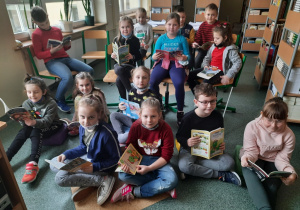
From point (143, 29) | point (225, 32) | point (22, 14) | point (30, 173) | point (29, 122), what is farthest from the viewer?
point (143, 29)

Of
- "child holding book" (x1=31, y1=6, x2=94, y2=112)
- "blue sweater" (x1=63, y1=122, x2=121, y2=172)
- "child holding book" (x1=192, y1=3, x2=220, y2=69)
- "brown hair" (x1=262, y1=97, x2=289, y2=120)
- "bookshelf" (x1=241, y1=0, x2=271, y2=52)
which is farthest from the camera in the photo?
"bookshelf" (x1=241, y1=0, x2=271, y2=52)

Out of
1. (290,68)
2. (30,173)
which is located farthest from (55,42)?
(290,68)

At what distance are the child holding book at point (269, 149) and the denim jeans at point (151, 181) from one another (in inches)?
21.4

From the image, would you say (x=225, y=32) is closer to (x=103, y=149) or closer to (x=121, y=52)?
(x=121, y=52)

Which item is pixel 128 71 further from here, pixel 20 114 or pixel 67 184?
pixel 67 184

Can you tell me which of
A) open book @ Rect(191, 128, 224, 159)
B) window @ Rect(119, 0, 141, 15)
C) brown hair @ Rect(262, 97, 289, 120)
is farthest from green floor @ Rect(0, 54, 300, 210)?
window @ Rect(119, 0, 141, 15)

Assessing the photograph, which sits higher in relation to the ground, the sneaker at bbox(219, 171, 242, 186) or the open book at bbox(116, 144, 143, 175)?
the open book at bbox(116, 144, 143, 175)

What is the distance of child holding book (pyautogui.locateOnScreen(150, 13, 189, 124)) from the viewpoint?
2.41m

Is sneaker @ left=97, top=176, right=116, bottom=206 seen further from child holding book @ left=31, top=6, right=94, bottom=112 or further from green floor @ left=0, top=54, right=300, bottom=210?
child holding book @ left=31, top=6, right=94, bottom=112

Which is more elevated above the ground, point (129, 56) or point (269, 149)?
point (129, 56)

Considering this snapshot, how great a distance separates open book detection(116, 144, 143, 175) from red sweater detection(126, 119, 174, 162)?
0.27 ft

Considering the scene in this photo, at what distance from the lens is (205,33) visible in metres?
3.22

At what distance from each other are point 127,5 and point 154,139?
5085 millimetres

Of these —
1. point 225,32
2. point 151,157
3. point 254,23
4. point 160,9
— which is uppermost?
point 160,9
